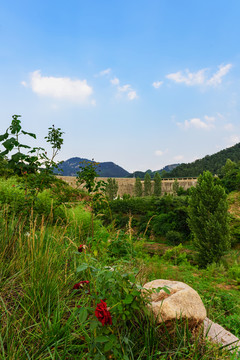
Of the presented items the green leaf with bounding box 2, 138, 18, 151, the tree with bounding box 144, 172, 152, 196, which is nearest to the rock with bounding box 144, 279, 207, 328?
the green leaf with bounding box 2, 138, 18, 151

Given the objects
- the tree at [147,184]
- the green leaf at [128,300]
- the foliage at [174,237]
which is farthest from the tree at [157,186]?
the green leaf at [128,300]

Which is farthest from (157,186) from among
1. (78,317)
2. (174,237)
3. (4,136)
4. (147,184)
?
(78,317)

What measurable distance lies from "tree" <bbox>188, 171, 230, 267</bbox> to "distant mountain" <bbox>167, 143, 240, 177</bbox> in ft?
156

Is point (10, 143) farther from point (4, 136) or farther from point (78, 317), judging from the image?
point (78, 317)

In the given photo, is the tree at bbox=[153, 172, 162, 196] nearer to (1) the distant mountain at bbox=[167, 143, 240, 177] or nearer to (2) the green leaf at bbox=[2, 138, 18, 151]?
(1) the distant mountain at bbox=[167, 143, 240, 177]

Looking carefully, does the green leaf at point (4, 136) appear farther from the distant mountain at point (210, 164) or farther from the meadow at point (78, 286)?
the distant mountain at point (210, 164)

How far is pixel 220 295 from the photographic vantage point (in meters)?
4.66

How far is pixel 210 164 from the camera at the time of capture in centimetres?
6025

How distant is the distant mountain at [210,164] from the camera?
58.2m

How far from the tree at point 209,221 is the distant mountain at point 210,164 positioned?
4748 centimetres

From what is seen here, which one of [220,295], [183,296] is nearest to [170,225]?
[220,295]

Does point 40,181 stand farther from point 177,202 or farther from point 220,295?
point 177,202

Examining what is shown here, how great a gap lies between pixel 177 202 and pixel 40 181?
19.1m

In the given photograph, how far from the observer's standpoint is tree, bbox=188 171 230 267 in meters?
11.1
